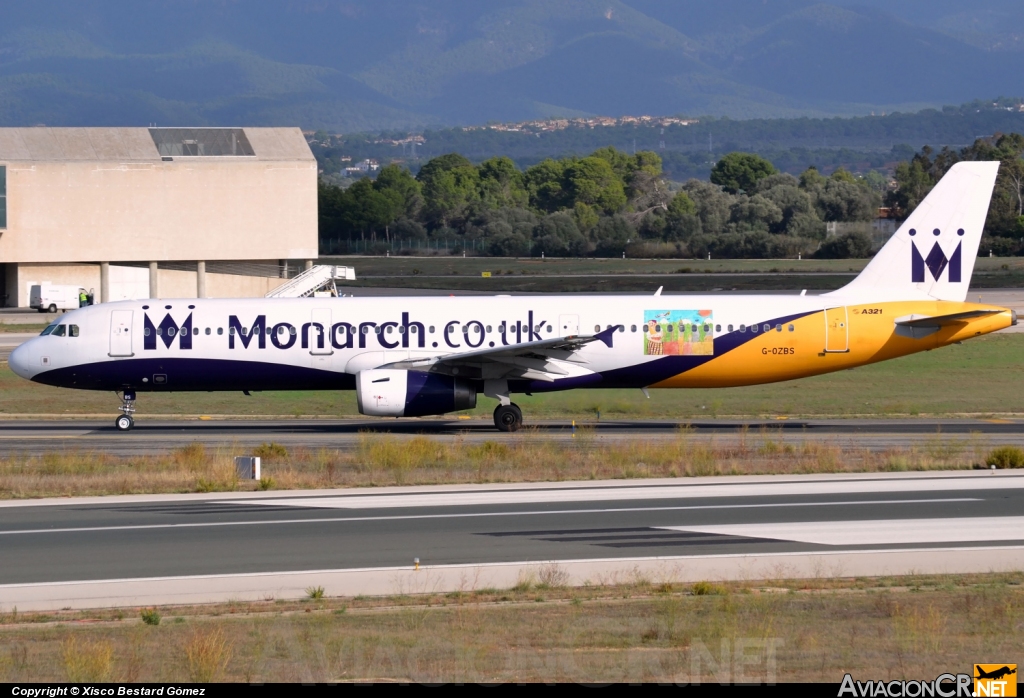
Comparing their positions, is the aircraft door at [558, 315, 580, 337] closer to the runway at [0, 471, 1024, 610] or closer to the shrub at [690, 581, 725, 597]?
the runway at [0, 471, 1024, 610]

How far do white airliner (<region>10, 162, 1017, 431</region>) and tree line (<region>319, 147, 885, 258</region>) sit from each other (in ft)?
287

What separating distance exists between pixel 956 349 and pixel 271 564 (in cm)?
4030

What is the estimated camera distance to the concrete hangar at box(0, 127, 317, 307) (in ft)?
262

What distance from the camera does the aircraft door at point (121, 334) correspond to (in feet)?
109

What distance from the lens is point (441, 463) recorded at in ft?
87.0

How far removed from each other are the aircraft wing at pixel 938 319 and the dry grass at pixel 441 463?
13.0ft

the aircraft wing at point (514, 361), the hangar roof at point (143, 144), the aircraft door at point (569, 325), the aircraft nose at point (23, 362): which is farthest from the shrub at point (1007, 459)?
the hangar roof at point (143, 144)

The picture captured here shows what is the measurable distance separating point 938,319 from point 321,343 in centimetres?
1562

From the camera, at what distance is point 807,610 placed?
14.1 metres

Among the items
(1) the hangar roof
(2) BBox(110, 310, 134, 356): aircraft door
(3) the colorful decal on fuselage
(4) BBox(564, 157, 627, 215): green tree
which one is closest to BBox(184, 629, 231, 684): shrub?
(3) the colorful decal on fuselage

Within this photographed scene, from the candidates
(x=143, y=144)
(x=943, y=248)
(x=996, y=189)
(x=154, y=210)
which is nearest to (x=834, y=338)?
(x=943, y=248)

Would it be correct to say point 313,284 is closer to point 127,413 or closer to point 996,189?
point 127,413

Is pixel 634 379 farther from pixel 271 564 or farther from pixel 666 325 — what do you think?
pixel 271 564

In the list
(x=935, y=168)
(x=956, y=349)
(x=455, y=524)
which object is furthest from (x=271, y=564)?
(x=935, y=168)
